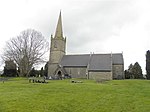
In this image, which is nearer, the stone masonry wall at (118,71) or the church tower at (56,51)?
the stone masonry wall at (118,71)

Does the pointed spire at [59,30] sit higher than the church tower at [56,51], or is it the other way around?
the pointed spire at [59,30]

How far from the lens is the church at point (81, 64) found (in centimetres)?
6662

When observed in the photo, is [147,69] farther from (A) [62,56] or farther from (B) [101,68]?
(A) [62,56]

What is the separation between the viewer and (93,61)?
229ft

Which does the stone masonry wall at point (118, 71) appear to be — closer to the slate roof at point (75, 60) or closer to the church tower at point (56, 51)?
the slate roof at point (75, 60)

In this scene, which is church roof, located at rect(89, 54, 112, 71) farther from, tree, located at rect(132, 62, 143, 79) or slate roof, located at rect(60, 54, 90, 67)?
tree, located at rect(132, 62, 143, 79)

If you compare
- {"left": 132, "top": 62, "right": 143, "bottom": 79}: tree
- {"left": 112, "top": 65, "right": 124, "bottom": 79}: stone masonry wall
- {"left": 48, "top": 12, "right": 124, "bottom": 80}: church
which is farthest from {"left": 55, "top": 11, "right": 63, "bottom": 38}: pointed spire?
{"left": 132, "top": 62, "right": 143, "bottom": 79}: tree

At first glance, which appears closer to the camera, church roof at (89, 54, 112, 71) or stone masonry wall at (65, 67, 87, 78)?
church roof at (89, 54, 112, 71)

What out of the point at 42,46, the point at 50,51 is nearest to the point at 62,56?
the point at 50,51

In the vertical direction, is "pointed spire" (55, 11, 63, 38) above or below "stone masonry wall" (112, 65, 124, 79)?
above

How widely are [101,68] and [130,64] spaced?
22736 millimetres

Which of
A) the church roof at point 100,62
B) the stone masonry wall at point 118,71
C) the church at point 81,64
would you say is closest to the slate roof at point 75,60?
the church at point 81,64

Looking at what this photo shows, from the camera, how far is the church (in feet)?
219

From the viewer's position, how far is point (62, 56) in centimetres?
7519
